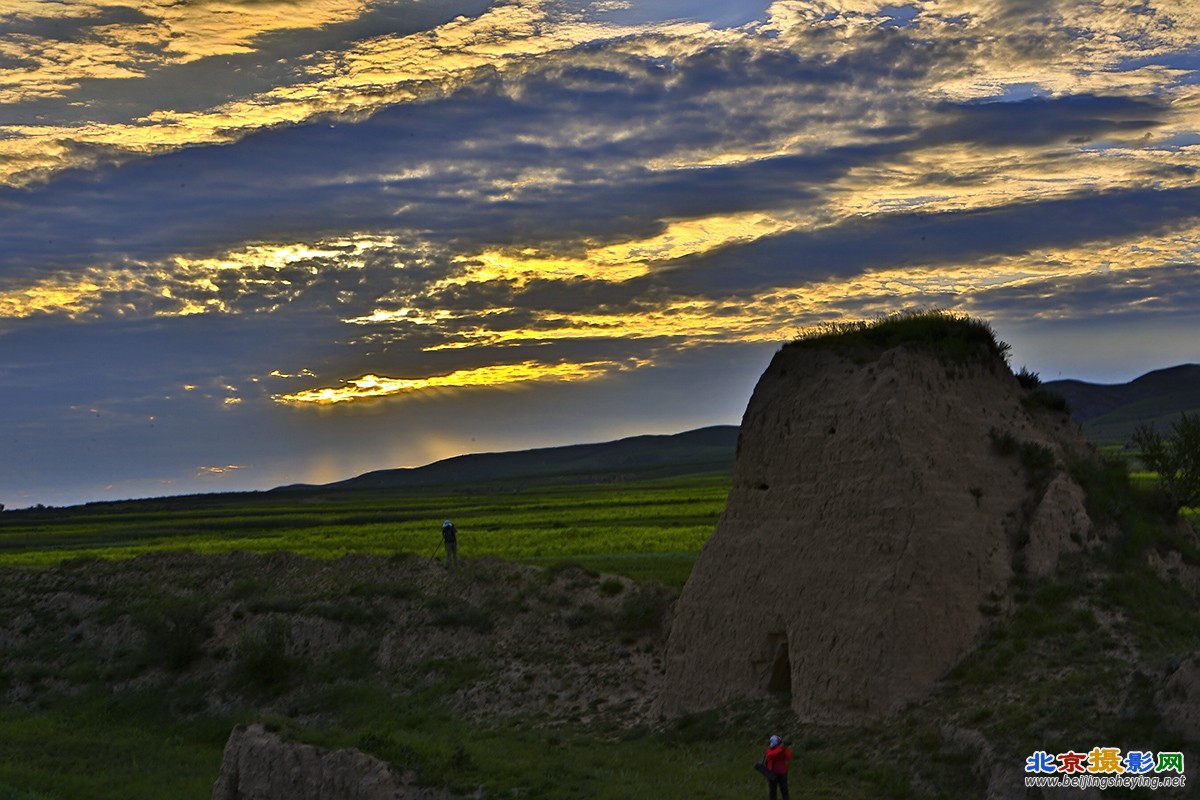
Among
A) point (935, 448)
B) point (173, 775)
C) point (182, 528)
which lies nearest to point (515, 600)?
point (173, 775)

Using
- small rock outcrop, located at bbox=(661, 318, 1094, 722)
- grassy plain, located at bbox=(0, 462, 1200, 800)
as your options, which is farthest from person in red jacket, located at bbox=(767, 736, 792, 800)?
small rock outcrop, located at bbox=(661, 318, 1094, 722)

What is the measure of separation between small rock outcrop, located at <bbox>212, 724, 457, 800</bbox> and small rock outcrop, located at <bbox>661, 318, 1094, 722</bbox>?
8.31 metres

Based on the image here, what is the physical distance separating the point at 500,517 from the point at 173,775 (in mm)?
51228

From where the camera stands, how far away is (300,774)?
2305cm

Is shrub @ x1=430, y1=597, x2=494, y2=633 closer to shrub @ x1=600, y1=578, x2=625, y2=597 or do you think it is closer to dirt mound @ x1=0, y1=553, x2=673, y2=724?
dirt mound @ x1=0, y1=553, x2=673, y2=724

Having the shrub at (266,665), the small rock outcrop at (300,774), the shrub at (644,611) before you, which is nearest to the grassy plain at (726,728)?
the small rock outcrop at (300,774)

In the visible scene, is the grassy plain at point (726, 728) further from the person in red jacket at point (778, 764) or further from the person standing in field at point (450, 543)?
the person standing in field at point (450, 543)

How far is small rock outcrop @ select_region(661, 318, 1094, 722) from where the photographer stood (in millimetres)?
23922

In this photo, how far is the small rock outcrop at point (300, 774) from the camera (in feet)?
72.0

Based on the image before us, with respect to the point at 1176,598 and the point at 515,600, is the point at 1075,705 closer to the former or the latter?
the point at 1176,598

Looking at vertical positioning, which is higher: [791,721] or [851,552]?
[851,552]

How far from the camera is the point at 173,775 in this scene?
31.7 meters

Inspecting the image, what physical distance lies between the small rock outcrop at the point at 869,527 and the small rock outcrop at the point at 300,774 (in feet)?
27.3

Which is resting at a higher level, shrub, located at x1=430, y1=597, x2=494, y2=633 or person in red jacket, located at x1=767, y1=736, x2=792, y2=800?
shrub, located at x1=430, y1=597, x2=494, y2=633
